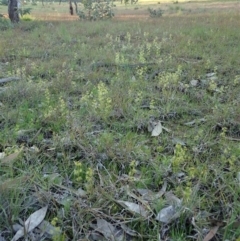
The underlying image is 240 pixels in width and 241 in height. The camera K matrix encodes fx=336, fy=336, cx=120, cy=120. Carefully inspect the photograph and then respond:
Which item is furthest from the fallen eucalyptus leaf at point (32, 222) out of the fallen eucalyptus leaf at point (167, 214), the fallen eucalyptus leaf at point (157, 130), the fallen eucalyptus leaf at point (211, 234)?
the fallen eucalyptus leaf at point (157, 130)

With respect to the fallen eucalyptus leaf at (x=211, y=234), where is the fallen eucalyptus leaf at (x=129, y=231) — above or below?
below

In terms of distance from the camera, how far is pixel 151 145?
3.23 metres

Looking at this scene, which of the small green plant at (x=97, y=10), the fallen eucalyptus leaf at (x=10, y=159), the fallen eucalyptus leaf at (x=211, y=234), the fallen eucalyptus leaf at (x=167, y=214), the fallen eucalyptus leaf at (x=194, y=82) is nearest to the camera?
the fallen eucalyptus leaf at (x=211, y=234)

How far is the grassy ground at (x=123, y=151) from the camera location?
2.22 m

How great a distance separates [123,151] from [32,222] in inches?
40.9

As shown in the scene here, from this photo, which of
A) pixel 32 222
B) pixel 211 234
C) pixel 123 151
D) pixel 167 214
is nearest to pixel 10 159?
pixel 32 222

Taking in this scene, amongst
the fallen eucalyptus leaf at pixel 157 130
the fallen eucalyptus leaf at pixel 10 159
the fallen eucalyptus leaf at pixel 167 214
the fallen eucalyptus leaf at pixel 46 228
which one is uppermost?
the fallen eucalyptus leaf at pixel 10 159

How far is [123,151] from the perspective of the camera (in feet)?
9.71

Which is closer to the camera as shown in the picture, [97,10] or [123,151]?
[123,151]

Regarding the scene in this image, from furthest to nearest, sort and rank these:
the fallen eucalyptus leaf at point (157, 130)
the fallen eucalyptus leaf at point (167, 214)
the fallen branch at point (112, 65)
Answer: the fallen branch at point (112, 65)
the fallen eucalyptus leaf at point (157, 130)
the fallen eucalyptus leaf at point (167, 214)

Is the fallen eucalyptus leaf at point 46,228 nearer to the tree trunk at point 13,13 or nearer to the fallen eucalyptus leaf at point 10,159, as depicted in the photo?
the fallen eucalyptus leaf at point 10,159

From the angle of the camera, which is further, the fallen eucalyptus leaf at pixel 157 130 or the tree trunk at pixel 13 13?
the tree trunk at pixel 13 13

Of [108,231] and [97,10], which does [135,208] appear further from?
[97,10]

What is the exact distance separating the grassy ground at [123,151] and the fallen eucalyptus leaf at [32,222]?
4cm
